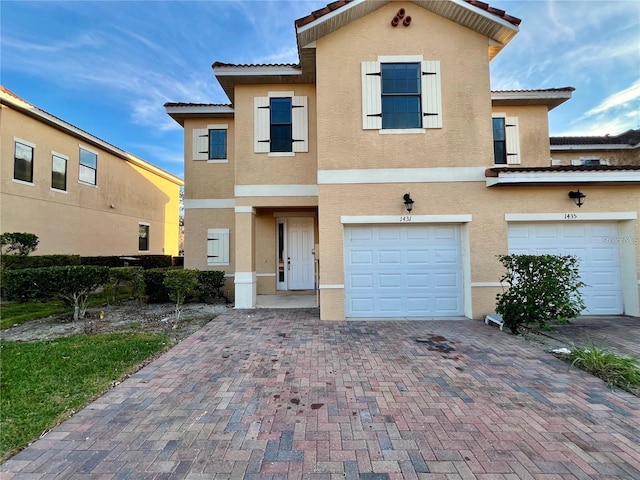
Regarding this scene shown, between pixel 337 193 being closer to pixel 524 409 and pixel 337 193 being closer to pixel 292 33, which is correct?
pixel 292 33

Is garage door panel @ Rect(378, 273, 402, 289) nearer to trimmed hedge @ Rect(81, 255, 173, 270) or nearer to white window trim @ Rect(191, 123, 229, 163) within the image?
white window trim @ Rect(191, 123, 229, 163)

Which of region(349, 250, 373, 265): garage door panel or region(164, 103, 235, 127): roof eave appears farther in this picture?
region(164, 103, 235, 127): roof eave

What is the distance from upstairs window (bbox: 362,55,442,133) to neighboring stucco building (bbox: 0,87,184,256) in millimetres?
12574

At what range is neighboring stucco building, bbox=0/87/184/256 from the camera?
10.8 meters

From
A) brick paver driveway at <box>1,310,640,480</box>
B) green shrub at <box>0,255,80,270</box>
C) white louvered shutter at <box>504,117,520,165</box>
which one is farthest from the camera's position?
white louvered shutter at <box>504,117,520,165</box>

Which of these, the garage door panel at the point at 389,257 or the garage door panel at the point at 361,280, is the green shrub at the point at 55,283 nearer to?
the garage door panel at the point at 361,280

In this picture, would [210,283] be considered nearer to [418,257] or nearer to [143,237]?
[418,257]

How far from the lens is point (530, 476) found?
2.19 m

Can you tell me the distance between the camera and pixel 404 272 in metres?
7.10

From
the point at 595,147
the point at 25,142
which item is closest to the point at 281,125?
the point at 25,142

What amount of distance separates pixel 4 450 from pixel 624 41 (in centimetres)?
1506

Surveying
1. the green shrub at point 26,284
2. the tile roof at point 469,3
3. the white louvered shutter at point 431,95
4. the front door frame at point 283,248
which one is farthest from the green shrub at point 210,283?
the white louvered shutter at point 431,95

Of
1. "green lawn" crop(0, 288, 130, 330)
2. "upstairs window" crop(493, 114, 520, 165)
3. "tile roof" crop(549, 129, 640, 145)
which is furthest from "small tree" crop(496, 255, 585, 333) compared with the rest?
"tile roof" crop(549, 129, 640, 145)

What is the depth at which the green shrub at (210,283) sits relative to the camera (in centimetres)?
883
